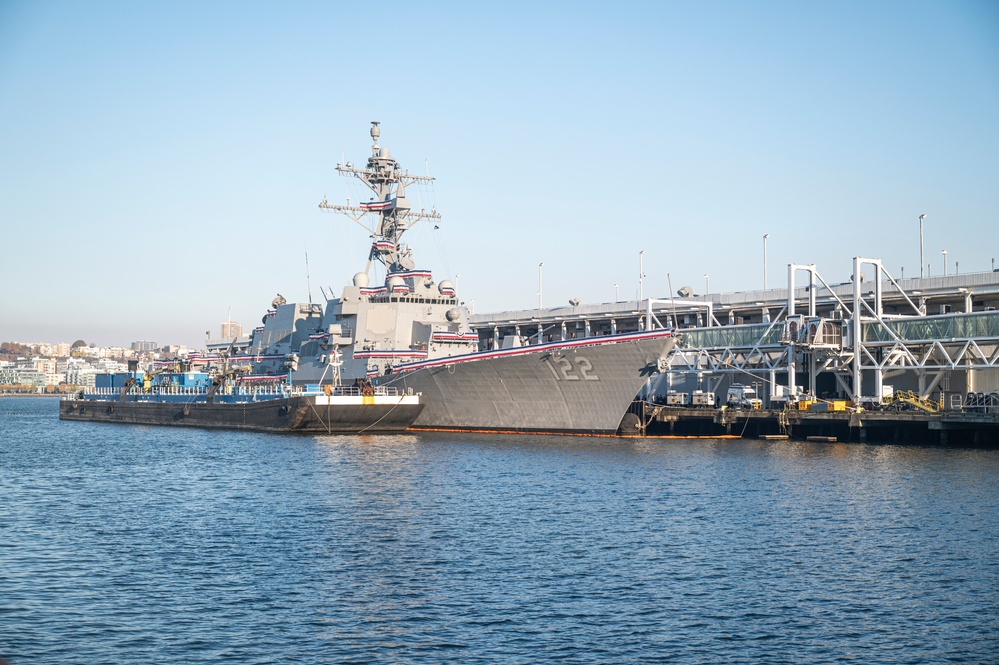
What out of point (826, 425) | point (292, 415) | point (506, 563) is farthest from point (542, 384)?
point (506, 563)

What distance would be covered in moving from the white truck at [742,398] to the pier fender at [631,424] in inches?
233

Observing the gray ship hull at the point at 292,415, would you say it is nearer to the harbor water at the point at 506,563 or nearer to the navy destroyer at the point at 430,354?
the navy destroyer at the point at 430,354

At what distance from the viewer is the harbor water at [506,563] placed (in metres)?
16.9

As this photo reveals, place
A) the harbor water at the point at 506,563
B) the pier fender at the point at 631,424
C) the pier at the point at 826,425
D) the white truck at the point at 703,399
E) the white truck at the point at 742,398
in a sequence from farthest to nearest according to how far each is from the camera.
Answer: the white truck at the point at 703,399, the white truck at the point at 742,398, the pier fender at the point at 631,424, the pier at the point at 826,425, the harbor water at the point at 506,563

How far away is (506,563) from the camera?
22.2 meters

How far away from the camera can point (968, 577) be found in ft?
68.0

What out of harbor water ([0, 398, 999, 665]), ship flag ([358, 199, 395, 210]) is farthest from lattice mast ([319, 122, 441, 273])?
harbor water ([0, 398, 999, 665])

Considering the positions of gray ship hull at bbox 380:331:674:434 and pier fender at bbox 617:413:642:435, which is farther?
pier fender at bbox 617:413:642:435

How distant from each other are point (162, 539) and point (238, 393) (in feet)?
138

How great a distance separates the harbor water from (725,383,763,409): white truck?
16.9 meters

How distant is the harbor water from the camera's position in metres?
16.9

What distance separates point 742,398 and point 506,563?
39.4 meters

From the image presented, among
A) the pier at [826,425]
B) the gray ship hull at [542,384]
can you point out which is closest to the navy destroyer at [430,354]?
the gray ship hull at [542,384]

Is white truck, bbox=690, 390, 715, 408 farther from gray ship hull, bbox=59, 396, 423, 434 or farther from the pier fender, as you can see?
gray ship hull, bbox=59, 396, 423, 434
